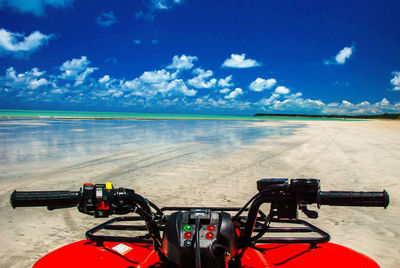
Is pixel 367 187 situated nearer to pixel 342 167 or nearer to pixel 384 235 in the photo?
pixel 342 167

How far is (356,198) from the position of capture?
1327mm

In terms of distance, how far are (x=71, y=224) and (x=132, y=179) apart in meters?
2.07

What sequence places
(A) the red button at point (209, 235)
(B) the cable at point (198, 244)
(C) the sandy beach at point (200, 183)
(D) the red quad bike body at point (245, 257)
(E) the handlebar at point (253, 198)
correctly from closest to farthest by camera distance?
(B) the cable at point (198, 244)
(A) the red button at point (209, 235)
(E) the handlebar at point (253, 198)
(D) the red quad bike body at point (245, 257)
(C) the sandy beach at point (200, 183)

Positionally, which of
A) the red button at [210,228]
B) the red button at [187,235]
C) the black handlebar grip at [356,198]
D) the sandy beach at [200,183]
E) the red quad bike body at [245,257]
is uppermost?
the black handlebar grip at [356,198]

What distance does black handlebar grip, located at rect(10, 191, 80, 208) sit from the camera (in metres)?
1.39

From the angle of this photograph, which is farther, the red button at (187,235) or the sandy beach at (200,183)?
the sandy beach at (200,183)

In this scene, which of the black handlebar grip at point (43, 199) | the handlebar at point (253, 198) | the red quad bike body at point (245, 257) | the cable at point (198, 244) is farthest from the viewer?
the red quad bike body at point (245, 257)

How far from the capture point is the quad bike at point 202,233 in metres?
1.19

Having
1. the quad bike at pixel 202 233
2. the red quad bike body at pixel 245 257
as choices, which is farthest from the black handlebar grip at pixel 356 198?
the red quad bike body at pixel 245 257

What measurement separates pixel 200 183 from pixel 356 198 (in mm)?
3912

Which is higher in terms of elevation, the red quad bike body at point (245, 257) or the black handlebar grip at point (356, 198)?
the black handlebar grip at point (356, 198)

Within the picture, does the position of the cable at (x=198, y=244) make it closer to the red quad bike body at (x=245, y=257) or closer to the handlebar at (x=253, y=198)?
the handlebar at (x=253, y=198)

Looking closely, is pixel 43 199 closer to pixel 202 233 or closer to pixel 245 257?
pixel 202 233

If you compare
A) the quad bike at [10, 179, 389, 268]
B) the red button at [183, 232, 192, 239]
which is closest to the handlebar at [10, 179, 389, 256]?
the quad bike at [10, 179, 389, 268]
